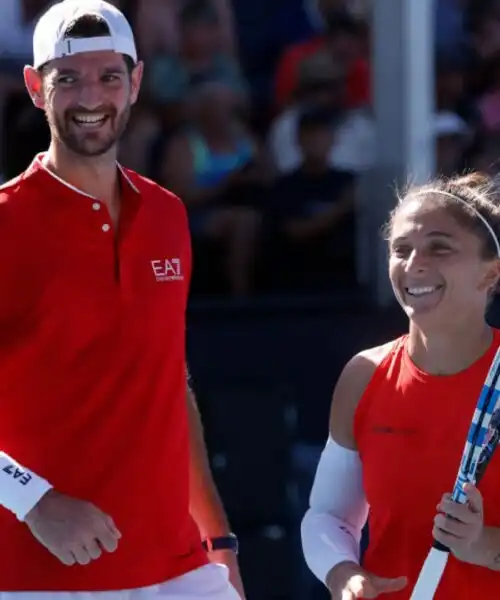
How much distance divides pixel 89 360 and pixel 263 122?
15.3 ft

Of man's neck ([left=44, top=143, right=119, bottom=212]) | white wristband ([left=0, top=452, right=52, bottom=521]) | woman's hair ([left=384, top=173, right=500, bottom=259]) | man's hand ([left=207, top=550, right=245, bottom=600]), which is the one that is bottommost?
man's hand ([left=207, top=550, right=245, bottom=600])

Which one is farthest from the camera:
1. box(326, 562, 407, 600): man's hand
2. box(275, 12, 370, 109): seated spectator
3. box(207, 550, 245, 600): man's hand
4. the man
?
box(275, 12, 370, 109): seated spectator

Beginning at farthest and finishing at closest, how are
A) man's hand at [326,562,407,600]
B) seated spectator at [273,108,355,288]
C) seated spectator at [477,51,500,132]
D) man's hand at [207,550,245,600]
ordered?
seated spectator at [477,51,500,132]
seated spectator at [273,108,355,288]
man's hand at [207,550,245,600]
man's hand at [326,562,407,600]

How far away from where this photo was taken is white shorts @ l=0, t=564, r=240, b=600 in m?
2.91

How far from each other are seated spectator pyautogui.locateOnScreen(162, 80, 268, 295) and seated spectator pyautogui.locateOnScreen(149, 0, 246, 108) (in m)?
0.08

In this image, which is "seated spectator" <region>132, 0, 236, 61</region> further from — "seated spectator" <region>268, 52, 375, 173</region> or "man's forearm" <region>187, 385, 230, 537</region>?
"man's forearm" <region>187, 385, 230, 537</region>

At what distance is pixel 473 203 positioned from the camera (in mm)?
2930

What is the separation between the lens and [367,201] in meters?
6.70

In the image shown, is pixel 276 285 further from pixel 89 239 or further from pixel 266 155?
pixel 89 239

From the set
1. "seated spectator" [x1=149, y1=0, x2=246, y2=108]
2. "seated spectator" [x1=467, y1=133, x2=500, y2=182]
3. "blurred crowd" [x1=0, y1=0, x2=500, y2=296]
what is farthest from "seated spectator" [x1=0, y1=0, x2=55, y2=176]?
"seated spectator" [x1=467, y1=133, x2=500, y2=182]

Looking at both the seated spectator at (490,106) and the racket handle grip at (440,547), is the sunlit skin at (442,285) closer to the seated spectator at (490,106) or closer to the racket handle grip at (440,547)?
the racket handle grip at (440,547)

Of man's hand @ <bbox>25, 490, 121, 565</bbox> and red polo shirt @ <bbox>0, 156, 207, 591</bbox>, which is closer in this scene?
man's hand @ <bbox>25, 490, 121, 565</bbox>

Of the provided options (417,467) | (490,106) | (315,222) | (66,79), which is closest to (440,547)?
(417,467)

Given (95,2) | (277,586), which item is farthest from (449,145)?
(95,2)
